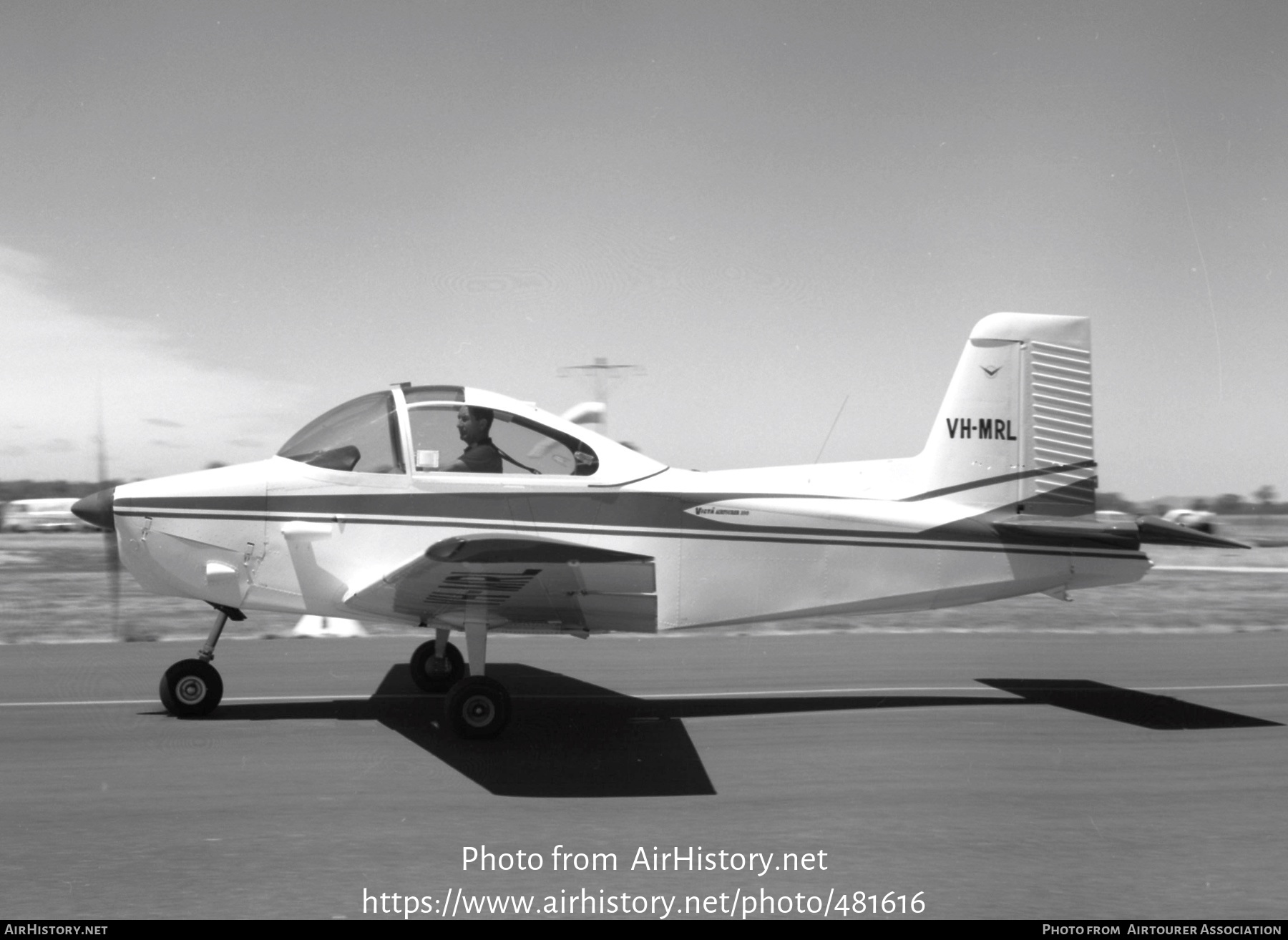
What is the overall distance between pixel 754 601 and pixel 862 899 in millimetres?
3496

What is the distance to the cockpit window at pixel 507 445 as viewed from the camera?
22.7ft

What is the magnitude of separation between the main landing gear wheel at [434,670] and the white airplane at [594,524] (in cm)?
127

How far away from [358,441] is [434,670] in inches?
81.9

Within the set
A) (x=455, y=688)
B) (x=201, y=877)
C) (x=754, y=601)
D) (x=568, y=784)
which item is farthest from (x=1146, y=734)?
(x=201, y=877)

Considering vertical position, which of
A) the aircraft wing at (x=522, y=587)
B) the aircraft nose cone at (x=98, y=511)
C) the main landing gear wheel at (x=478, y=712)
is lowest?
the main landing gear wheel at (x=478, y=712)

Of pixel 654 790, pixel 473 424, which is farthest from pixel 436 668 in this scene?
pixel 654 790

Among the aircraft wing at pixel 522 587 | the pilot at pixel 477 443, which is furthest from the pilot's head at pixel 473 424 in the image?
the aircraft wing at pixel 522 587

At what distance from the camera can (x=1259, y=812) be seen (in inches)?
201

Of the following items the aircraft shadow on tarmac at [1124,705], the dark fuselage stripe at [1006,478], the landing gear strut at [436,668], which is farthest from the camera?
the landing gear strut at [436,668]

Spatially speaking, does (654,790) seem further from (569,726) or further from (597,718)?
(597,718)

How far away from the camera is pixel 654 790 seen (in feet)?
17.7

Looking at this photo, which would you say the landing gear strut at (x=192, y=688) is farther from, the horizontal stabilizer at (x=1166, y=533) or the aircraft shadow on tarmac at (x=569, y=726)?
the horizontal stabilizer at (x=1166, y=533)

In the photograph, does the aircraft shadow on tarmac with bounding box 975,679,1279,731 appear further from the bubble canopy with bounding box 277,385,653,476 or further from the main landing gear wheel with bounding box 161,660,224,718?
the main landing gear wheel with bounding box 161,660,224,718

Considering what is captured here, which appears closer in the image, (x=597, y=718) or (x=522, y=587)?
(x=522, y=587)
